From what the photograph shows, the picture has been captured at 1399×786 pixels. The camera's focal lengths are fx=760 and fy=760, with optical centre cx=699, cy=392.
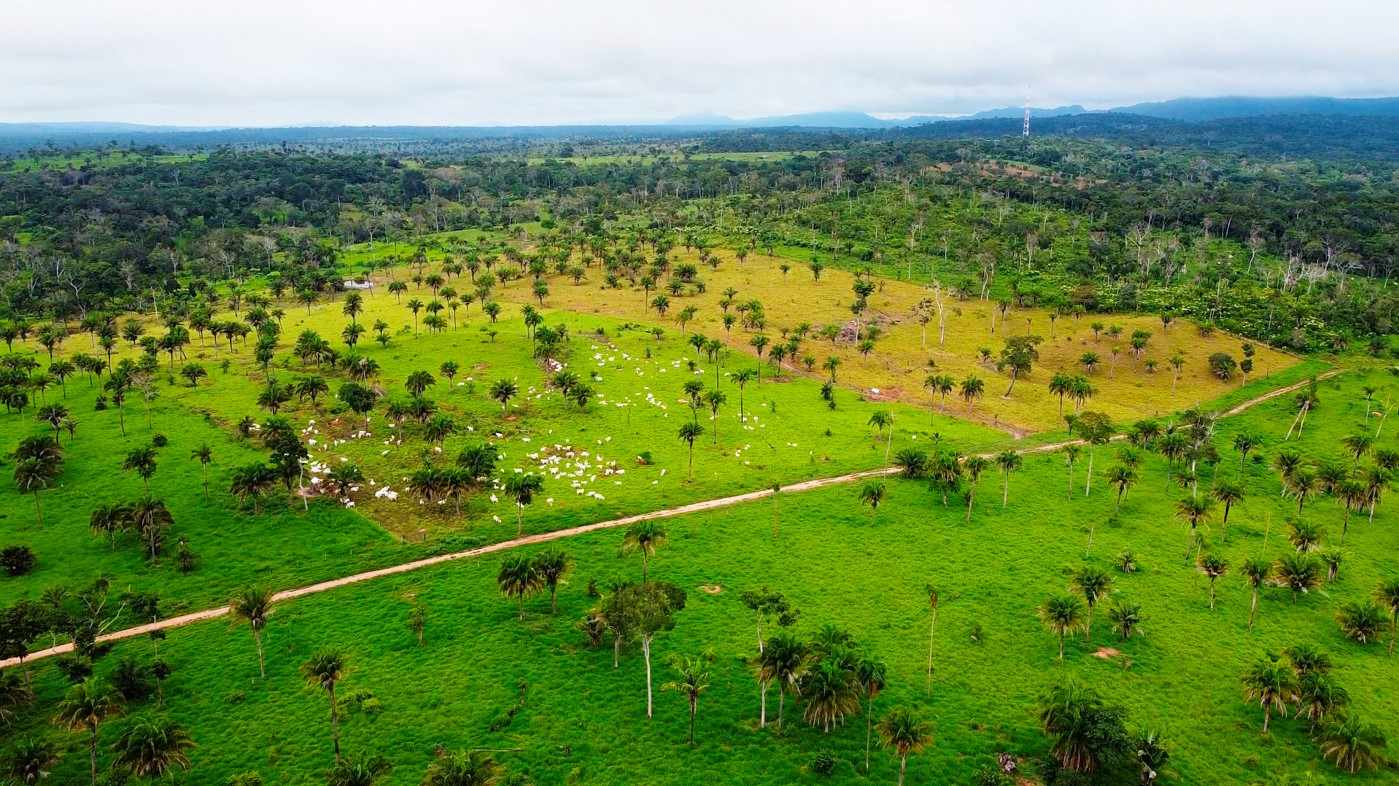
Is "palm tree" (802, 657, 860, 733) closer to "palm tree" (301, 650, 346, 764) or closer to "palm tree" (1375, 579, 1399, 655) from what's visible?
"palm tree" (301, 650, 346, 764)

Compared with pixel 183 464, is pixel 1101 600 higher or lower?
lower

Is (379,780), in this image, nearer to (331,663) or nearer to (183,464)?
(331,663)

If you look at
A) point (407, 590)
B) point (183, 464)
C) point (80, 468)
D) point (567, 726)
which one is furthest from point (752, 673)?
point (80, 468)

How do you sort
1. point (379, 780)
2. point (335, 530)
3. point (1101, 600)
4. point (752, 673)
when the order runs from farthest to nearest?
point (335, 530) < point (1101, 600) < point (752, 673) < point (379, 780)

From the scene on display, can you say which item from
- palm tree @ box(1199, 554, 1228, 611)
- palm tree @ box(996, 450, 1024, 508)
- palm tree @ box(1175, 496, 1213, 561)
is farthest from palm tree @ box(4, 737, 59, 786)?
palm tree @ box(1175, 496, 1213, 561)

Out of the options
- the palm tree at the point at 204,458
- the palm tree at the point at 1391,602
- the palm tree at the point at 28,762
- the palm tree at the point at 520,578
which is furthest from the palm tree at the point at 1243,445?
the palm tree at the point at 204,458

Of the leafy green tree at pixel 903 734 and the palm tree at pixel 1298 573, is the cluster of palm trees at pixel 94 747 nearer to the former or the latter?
the leafy green tree at pixel 903 734

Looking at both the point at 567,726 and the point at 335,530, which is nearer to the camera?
the point at 567,726
